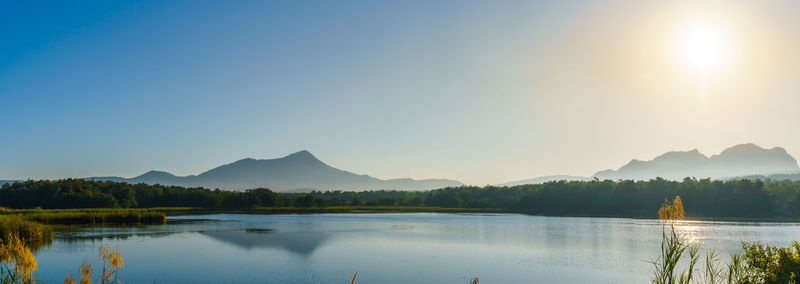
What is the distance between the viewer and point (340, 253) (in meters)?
29.3

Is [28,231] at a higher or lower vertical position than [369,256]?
higher

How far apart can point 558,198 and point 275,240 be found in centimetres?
7812

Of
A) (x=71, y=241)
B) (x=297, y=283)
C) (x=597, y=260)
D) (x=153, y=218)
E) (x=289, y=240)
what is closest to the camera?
(x=297, y=283)

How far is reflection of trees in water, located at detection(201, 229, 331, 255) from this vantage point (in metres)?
31.6

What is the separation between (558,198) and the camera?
103 metres

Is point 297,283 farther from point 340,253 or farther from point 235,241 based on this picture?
point 235,241

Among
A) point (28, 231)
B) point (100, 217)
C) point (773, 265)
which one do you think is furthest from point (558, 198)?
point (773, 265)

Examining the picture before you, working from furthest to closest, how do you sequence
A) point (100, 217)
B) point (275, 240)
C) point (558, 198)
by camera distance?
point (558, 198) → point (100, 217) → point (275, 240)

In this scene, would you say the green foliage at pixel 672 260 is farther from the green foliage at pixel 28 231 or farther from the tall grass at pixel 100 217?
the tall grass at pixel 100 217

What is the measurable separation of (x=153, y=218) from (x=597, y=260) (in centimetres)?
4620

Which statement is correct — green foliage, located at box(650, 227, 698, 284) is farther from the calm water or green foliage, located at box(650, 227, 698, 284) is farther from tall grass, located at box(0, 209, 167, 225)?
tall grass, located at box(0, 209, 167, 225)

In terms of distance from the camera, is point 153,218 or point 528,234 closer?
point 528,234

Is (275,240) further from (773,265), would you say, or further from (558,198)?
(558,198)

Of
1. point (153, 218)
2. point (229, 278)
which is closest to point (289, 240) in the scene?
point (229, 278)
